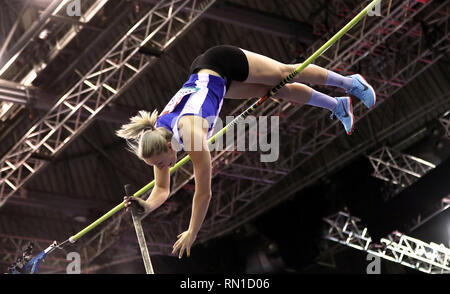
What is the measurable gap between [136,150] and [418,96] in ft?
28.9

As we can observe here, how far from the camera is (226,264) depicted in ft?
42.7

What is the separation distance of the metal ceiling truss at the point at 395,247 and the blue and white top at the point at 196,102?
7.75m

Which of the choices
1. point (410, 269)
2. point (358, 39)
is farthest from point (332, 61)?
point (410, 269)

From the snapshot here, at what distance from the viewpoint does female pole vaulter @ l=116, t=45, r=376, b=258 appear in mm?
3949

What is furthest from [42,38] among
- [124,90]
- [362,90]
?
[362,90]

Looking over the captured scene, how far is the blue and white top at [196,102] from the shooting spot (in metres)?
4.14

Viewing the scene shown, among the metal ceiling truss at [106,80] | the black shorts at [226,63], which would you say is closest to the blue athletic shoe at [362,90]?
the black shorts at [226,63]

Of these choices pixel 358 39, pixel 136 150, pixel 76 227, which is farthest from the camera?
pixel 76 227

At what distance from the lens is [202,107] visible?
4.17m

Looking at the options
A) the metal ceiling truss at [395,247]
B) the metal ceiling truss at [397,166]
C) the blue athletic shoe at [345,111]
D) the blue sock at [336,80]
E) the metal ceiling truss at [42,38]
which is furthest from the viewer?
the metal ceiling truss at [395,247]

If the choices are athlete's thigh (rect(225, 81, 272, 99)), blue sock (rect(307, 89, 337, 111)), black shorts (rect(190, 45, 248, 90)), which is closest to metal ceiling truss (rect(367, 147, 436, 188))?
blue sock (rect(307, 89, 337, 111))

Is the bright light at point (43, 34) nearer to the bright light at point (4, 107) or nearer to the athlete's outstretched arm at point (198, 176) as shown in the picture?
the bright light at point (4, 107)

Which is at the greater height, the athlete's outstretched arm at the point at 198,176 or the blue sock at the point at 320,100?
the blue sock at the point at 320,100

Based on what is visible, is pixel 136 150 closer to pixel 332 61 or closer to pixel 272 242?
pixel 332 61
